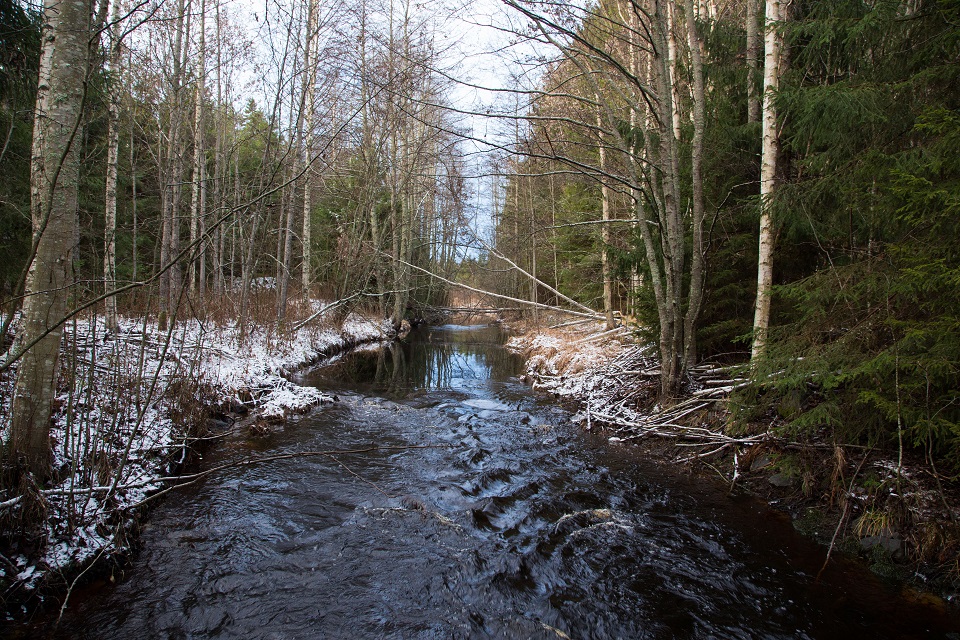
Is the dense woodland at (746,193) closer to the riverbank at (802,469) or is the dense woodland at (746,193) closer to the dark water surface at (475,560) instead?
the riverbank at (802,469)

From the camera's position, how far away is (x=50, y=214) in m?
3.44

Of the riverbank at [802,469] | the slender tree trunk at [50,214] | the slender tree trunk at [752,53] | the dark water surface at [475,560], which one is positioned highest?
the slender tree trunk at [752,53]

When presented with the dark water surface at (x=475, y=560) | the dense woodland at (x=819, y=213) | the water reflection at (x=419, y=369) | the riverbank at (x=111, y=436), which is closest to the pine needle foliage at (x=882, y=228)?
the dense woodland at (x=819, y=213)

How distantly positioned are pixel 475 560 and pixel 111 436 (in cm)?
301

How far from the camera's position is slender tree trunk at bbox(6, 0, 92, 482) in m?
3.45

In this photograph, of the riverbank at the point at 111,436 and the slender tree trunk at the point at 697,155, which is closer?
the riverbank at the point at 111,436

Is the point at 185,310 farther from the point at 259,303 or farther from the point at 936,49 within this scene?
the point at 936,49

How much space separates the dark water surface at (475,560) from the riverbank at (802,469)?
28cm

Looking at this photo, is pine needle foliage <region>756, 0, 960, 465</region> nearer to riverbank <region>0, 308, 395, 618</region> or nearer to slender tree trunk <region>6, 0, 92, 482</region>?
riverbank <region>0, 308, 395, 618</region>

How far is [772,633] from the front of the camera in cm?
312

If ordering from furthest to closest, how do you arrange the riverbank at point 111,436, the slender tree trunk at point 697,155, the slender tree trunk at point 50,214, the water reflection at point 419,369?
the water reflection at point 419,369, the slender tree trunk at point 697,155, the slender tree trunk at point 50,214, the riverbank at point 111,436

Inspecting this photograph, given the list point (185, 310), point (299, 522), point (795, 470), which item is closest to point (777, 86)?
point (795, 470)

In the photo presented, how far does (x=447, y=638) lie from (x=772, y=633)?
84.6 inches

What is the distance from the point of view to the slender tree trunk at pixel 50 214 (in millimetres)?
3453
